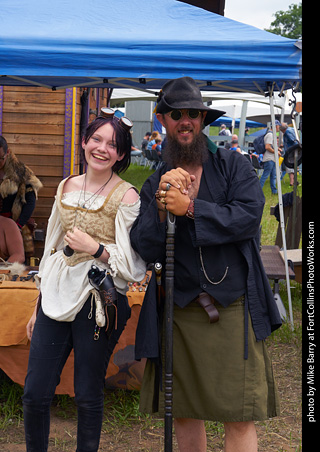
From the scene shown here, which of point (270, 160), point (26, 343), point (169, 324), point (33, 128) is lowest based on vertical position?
point (26, 343)

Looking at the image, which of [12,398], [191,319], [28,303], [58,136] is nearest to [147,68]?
[28,303]

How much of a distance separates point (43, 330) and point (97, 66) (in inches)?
77.5

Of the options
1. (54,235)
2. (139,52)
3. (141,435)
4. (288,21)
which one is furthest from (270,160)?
(288,21)

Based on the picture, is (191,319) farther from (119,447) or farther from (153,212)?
(119,447)

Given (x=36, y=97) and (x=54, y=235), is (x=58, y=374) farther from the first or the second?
(x=36, y=97)

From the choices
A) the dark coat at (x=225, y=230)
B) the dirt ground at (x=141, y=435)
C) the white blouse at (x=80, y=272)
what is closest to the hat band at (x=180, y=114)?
the dark coat at (x=225, y=230)

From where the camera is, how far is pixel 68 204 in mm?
2627

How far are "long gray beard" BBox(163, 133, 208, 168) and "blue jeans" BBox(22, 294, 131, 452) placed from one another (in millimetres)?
726

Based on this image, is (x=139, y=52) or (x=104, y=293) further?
(x=139, y=52)

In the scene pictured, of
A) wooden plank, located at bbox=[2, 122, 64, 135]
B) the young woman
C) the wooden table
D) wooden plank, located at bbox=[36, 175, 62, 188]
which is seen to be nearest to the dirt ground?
the wooden table

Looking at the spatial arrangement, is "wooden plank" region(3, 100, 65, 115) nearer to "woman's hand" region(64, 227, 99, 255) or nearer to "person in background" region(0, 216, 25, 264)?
"person in background" region(0, 216, 25, 264)

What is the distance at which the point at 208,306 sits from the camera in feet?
7.91

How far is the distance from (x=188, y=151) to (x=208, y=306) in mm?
655

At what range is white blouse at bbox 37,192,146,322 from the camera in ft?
8.18
